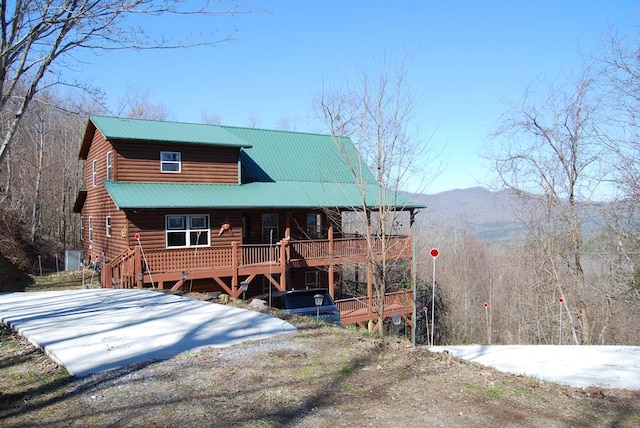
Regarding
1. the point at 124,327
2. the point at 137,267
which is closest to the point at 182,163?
the point at 137,267

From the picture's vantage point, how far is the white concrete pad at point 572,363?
21.6 feet

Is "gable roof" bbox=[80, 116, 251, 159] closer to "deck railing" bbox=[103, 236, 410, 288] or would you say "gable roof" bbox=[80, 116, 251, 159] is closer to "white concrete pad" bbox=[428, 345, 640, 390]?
"deck railing" bbox=[103, 236, 410, 288]

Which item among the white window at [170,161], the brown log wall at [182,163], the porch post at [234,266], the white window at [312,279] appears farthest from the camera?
the white window at [312,279]

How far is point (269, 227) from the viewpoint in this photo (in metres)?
20.7

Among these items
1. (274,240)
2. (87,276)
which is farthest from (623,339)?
(87,276)

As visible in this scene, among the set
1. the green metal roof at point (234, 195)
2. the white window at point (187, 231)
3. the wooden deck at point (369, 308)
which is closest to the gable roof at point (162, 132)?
the green metal roof at point (234, 195)

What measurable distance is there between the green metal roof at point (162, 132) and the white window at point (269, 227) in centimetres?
352

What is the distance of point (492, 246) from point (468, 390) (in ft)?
192

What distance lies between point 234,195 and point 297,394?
45.1 ft

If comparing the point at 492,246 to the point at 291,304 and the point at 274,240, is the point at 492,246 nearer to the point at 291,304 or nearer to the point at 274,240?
the point at 274,240

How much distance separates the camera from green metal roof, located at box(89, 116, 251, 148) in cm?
1712

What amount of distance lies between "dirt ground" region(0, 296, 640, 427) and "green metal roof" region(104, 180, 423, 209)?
8704mm

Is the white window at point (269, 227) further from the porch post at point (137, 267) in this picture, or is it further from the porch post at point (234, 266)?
the porch post at point (137, 267)

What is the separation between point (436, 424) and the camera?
440 cm
